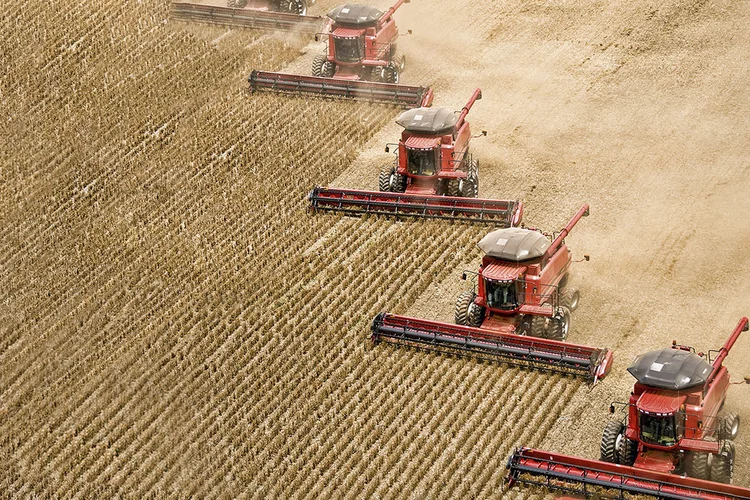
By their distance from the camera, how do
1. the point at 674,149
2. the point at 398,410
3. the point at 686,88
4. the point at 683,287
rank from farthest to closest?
1. the point at 686,88
2. the point at 674,149
3. the point at 683,287
4. the point at 398,410

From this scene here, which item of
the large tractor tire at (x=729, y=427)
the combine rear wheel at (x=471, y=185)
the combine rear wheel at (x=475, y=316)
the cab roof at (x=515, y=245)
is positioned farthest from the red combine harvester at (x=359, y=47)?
the large tractor tire at (x=729, y=427)

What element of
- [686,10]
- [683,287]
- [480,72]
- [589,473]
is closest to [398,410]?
[589,473]

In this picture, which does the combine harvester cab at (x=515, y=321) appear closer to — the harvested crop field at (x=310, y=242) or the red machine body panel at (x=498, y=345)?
the red machine body panel at (x=498, y=345)

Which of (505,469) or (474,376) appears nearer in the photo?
(505,469)

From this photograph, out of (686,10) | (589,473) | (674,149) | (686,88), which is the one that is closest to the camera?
(589,473)

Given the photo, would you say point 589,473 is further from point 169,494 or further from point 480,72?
point 480,72

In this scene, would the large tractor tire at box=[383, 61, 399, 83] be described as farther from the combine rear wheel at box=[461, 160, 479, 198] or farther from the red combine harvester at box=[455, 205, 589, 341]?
the red combine harvester at box=[455, 205, 589, 341]

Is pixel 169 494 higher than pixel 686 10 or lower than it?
lower

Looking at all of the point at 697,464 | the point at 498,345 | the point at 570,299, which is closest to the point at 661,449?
the point at 697,464
